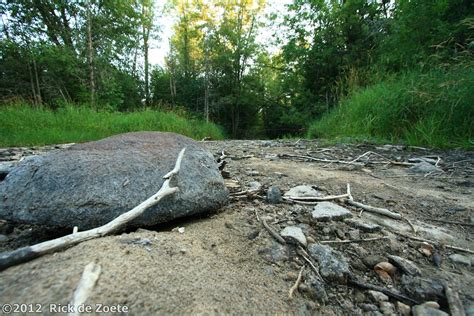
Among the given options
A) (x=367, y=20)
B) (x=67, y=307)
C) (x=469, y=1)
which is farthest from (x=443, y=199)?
(x=367, y=20)

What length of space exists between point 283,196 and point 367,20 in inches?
369

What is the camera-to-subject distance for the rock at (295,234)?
0.99 meters

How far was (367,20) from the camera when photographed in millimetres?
8289

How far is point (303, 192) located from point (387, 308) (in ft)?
2.71

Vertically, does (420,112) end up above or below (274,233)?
above

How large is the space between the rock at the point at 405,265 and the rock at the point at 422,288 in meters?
0.02

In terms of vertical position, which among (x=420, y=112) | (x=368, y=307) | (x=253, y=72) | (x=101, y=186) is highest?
(x=253, y=72)

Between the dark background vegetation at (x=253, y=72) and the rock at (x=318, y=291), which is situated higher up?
the dark background vegetation at (x=253, y=72)

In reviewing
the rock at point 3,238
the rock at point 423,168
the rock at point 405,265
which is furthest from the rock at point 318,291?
the rock at point 423,168

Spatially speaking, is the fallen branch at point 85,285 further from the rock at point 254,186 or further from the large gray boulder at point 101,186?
the rock at point 254,186

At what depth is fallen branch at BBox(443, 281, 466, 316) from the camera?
692 millimetres

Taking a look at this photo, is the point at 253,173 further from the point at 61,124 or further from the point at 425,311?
the point at 61,124

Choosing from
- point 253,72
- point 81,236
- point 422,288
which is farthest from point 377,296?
point 253,72

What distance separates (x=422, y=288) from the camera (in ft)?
2.63
